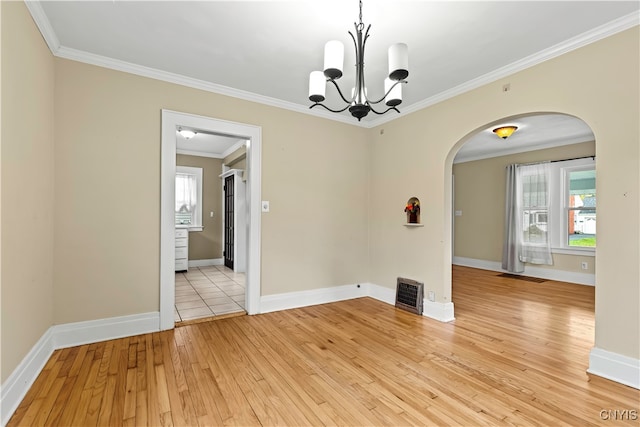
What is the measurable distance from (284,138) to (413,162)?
1.70m

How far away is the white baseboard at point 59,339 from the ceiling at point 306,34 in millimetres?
2422

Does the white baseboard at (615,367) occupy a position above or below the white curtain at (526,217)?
below

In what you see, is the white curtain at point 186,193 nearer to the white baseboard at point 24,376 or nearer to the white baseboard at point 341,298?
the white baseboard at point 341,298

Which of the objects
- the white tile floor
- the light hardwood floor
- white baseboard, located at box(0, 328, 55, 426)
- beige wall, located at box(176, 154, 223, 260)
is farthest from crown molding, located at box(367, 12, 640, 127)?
beige wall, located at box(176, 154, 223, 260)

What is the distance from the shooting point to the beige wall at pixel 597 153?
2232 mm

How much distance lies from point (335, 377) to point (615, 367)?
81.4 inches

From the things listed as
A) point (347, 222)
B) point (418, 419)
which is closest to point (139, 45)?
point (347, 222)

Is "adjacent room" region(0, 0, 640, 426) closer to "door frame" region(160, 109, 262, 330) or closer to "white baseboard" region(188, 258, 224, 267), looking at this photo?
"door frame" region(160, 109, 262, 330)

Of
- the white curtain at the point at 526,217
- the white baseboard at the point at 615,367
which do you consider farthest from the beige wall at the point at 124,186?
the white curtain at the point at 526,217

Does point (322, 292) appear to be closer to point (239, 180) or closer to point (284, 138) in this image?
point (284, 138)

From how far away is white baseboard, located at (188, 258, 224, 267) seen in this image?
7.02m

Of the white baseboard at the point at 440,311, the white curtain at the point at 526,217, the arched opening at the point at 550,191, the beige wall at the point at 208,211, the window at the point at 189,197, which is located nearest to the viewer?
the white baseboard at the point at 440,311

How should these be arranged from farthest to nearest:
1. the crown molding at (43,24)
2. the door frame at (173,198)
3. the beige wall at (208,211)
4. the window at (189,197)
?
the beige wall at (208,211), the window at (189,197), the door frame at (173,198), the crown molding at (43,24)

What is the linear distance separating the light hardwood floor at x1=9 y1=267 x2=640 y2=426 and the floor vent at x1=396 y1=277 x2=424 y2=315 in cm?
26
